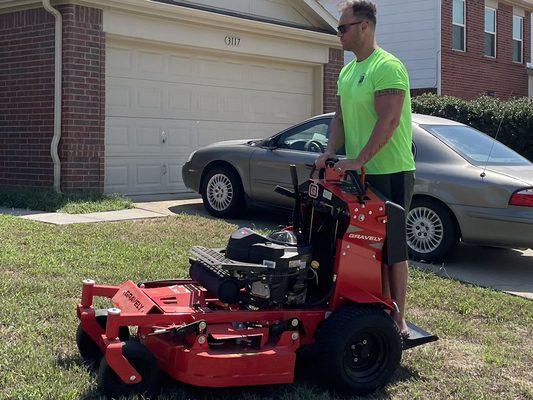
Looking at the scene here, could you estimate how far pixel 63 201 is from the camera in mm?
9430

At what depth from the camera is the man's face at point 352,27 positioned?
4.18 metres

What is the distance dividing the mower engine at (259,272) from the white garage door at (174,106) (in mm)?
7352

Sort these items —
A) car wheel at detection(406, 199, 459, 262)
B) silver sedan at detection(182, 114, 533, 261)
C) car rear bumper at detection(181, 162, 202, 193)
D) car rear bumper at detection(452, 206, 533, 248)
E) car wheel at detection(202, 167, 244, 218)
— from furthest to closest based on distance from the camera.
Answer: car rear bumper at detection(181, 162, 202, 193) < car wheel at detection(202, 167, 244, 218) < car wheel at detection(406, 199, 459, 262) < silver sedan at detection(182, 114, 533, 261) < car rear bumper at detection(452, 206, 533, 248)

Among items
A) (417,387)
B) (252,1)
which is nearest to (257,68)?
(252,1)

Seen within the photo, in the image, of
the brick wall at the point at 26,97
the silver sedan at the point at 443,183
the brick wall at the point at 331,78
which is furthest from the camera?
the brick wall at the point at 331,78

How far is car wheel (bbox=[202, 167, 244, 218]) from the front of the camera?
9.12 meters

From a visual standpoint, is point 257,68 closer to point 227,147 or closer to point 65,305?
point 227,147

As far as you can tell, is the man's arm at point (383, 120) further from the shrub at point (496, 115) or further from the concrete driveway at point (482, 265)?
the shrub at point (496, 115)

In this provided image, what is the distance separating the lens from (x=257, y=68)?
12.8 metres

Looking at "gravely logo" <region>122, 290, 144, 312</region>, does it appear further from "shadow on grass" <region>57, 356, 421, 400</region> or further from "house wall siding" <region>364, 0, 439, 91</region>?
"house wall siding" <region>364, 0, 439, 91</region>

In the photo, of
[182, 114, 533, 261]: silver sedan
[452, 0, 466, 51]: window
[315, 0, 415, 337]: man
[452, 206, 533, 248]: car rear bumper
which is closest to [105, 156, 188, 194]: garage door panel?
[182, 114, 533, 261]: silver sedan

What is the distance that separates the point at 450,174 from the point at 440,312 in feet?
6.92

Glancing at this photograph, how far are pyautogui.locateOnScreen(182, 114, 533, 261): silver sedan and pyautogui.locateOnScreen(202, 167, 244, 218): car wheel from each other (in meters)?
0.01

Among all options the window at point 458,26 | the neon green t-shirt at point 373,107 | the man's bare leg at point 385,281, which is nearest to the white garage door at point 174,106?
the neon green t-shirt at point 373,107
